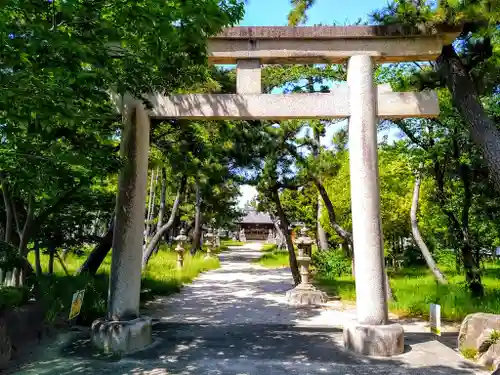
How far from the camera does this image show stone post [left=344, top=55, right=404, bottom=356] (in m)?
5.18

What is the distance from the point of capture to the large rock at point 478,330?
5070 mm

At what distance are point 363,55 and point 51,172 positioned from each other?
16.3 ft

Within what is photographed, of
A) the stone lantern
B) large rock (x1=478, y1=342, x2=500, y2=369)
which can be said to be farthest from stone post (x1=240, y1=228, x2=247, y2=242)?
large rock (x1=478, y1=342, x2=500, y2=369)

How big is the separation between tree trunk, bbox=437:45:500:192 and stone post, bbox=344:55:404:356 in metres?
1.36

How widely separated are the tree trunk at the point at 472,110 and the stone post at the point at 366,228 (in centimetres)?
136

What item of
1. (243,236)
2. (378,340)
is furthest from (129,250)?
(243,236)

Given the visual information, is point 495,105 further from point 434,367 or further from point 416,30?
point 434,367

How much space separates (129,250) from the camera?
5.54m

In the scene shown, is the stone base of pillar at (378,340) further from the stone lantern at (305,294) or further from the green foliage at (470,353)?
the stone lantern at (305,294)

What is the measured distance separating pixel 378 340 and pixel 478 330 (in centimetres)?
152

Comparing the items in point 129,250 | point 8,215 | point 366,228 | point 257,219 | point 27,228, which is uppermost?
point 257,219

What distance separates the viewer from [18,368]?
182 inches

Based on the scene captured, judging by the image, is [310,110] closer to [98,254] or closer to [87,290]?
[87,290]

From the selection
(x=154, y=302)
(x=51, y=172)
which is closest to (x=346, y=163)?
(x=154, y=302)
